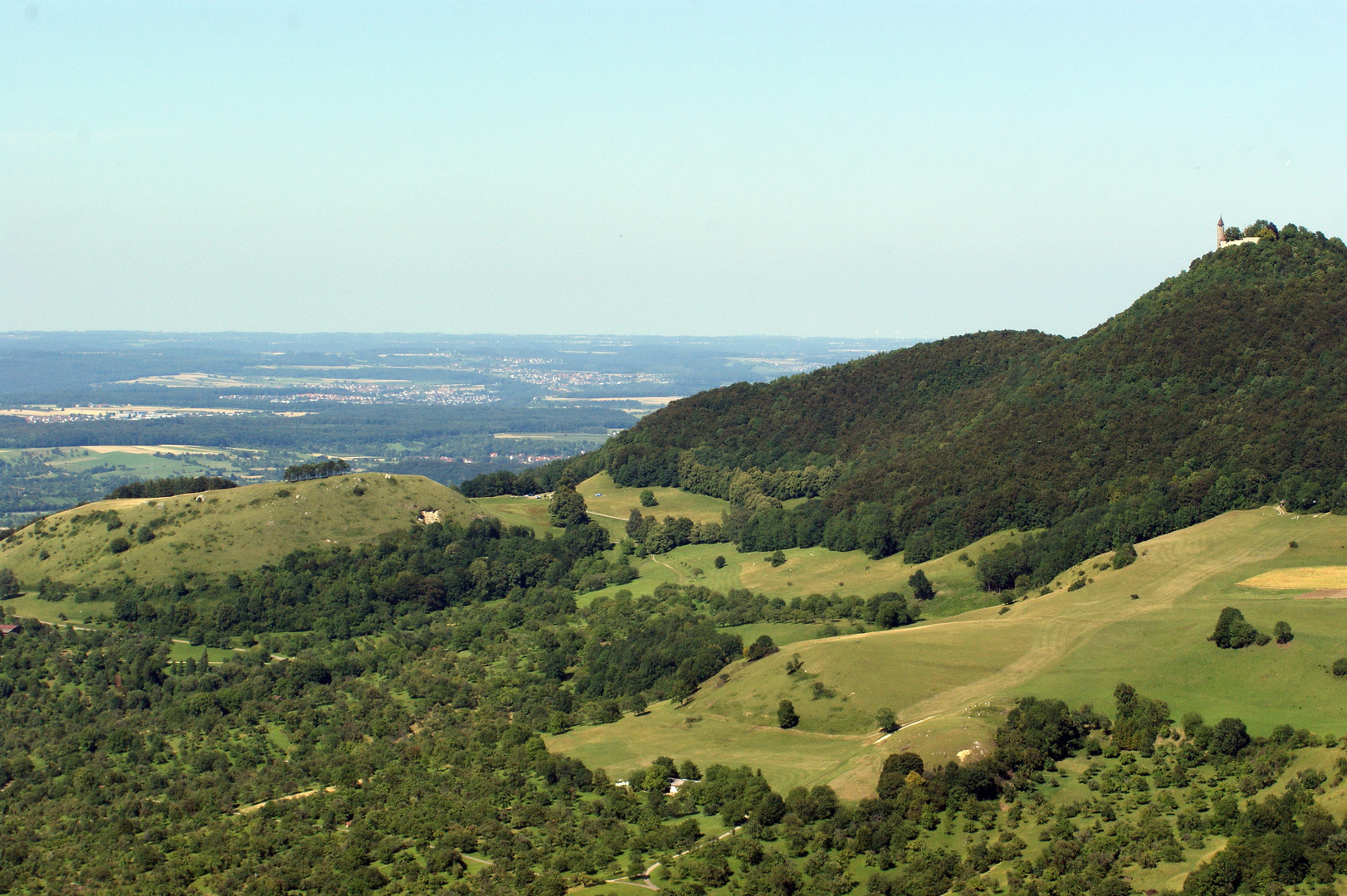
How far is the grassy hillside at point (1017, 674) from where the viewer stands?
6906 centimetres

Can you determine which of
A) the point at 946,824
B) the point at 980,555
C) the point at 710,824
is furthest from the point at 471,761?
the point at 980,555

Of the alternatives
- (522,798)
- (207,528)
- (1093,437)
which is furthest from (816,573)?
(522,798)

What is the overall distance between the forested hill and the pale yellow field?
14067mm

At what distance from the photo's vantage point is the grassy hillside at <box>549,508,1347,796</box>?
69062mm

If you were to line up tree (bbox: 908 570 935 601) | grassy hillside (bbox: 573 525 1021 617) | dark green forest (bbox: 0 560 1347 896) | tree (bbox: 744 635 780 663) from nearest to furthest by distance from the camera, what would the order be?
dark green forest (bbox: 0 560 1347 896) < tree (bbox: 744 635 780 663) < tree (bbox: 908 570 935 601) < grassy hillside (bbox: 573 525 1021 617)

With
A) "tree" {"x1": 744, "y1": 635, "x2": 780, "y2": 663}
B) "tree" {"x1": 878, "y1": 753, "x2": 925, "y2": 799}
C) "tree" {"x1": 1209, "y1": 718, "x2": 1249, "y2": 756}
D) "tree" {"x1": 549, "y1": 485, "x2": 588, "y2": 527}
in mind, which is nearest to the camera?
"tree" {"x1": 878, "y1": 753, "x2": 925, "y2": 799}

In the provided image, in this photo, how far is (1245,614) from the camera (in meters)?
80.1

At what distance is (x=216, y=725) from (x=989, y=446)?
81230mm

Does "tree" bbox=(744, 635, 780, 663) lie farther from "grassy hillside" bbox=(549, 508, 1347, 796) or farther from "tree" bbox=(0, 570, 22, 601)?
"tree" bbox=(0, 570, 22, 601)

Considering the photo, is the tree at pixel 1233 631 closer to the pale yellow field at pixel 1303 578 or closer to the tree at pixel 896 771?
the pale yellow field at pixel 1303 578

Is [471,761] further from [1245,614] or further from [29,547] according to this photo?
[29,547]

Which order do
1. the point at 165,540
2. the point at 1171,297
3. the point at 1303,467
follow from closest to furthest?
1. the point at 1303,467
2. the point at 165,540
3. the point at 1171,297

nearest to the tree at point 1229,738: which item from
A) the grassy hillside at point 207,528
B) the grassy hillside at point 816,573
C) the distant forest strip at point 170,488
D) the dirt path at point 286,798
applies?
the grassy hillside at point 816,573

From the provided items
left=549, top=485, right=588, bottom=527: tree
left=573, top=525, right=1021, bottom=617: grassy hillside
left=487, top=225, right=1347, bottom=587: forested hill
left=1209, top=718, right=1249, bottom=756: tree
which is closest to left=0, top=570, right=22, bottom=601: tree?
left=573, top=525, right=1021, bottom=617: grassy hillside
